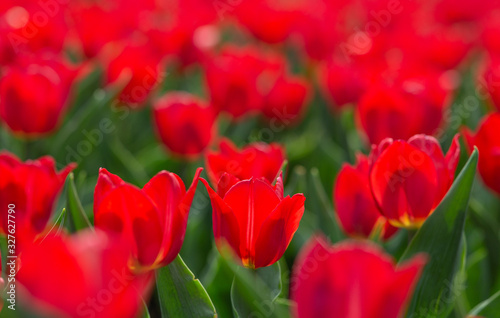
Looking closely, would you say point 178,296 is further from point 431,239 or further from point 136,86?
point 136,86

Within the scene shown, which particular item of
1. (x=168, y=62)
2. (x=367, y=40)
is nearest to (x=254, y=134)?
(x=168, y=62)

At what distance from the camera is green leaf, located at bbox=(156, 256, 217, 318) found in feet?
2.34

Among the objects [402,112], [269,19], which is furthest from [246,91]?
[269,19]

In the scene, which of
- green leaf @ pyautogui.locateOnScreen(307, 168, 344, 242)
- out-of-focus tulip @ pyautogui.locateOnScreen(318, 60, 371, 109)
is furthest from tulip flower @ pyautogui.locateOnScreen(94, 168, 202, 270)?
out-of-focus tulip @ pyautogui.locateOnScreen(318, 60, 371, 109)

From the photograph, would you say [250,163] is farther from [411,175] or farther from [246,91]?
[246,91]

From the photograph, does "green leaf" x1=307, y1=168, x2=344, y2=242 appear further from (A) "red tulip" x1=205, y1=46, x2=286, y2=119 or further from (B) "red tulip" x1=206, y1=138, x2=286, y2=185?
(A) "red tulip" x1=205, y1=46, x2=286, y2=119

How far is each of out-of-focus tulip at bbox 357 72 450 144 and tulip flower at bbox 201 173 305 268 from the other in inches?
20.6

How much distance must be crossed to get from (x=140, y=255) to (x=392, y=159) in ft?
1.03

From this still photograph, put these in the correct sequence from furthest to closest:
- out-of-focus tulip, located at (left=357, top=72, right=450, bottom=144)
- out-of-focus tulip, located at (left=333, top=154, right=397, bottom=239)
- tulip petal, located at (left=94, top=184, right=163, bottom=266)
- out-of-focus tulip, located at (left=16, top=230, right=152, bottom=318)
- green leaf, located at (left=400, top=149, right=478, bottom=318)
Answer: out-of-focus tulip, located at (left=357, top=72, right=450, bottom=144) < out-of-focus tulip, located at (left=333, top=154, right=397, bottom=239) < green leaf, located at (left=400, top=149, right=478, bottom=318) < tulip petal, located at (left=94, top=184, right=163, bottom=266) < out-of-focus tulip, located at (left=16, top=230, right=152, bottom=318)

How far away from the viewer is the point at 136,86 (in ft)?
4.96

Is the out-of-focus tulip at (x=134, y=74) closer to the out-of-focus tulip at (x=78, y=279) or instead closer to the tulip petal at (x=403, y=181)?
the tulip petal at (x=403, y=181)

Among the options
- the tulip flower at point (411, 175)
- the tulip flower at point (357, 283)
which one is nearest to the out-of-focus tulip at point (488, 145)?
the tulip flower at point (411, 175)

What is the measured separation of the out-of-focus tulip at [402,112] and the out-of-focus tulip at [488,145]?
24 cm

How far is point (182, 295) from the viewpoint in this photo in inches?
28.1
